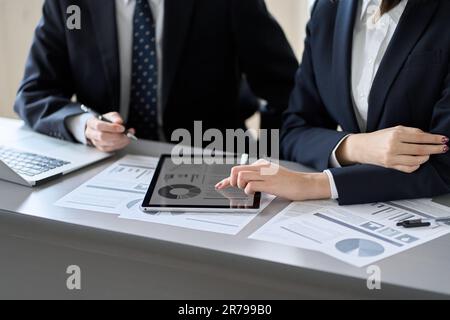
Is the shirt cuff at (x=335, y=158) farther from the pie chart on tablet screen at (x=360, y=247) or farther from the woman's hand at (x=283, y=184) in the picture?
the pie chart on tablet screen at (x=360, y=247)

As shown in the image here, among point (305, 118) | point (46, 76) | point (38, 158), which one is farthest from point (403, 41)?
point (46, 76)

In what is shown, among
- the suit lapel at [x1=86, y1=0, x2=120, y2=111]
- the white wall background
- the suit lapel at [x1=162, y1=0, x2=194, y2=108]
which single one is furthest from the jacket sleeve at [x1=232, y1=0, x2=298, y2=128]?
the white wall background

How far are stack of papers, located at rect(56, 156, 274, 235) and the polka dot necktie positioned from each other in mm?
331

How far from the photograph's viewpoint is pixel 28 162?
140 cm

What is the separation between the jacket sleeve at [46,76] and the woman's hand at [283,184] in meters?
0.64

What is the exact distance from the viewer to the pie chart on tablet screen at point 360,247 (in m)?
0.96

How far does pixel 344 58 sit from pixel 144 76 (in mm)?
619

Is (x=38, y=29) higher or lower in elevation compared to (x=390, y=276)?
higher

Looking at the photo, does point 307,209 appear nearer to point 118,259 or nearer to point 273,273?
point 273,273

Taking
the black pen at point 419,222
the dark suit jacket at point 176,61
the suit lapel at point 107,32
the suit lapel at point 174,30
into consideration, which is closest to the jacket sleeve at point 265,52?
the dark suit jacket at point 176,61
